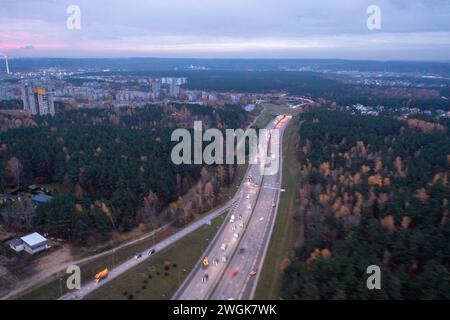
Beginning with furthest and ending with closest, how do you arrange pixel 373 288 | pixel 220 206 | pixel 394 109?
pixel 394 109, pixel 220 206, pixel 373 288

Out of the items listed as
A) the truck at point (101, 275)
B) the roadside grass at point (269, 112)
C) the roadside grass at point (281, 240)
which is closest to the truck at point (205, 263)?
the roadside grass at point (281, 240)

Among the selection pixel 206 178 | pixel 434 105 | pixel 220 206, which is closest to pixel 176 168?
pixel 206 178

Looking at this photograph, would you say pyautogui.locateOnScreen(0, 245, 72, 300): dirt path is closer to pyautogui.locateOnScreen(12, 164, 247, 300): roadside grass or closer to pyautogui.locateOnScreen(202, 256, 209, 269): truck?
pyautogui.locateOnScreen(12, 164, 247, 300): roadside grass

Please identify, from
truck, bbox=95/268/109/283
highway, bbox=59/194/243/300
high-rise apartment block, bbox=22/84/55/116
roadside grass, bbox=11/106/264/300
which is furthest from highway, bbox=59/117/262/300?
high-rise apartment block, bbox=22/84/55/116

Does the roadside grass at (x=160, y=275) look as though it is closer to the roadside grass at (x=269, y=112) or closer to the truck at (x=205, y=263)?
the truck at (x=205, y=263)

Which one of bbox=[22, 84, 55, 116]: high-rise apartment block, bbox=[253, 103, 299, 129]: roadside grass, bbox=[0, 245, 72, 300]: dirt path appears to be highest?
bbox=[22, 84, 55, 116]: high-rise apartment block

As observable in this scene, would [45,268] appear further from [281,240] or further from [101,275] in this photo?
[281,240]

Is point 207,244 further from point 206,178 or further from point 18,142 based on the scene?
point 18,142
